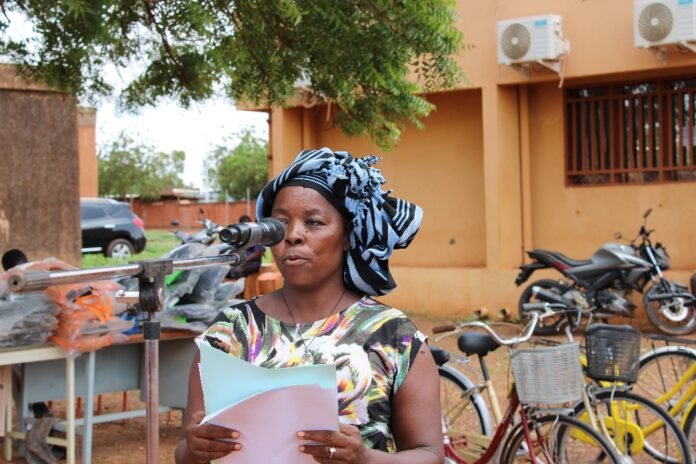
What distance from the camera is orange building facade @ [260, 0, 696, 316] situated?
11.6 meters

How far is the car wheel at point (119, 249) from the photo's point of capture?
2284 cm

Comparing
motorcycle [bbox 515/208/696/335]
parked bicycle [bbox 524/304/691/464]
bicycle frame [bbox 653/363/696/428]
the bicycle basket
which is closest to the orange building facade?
motorcycle [bbox 515/208/696/335]

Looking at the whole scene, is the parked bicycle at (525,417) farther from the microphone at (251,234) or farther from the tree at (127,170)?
the tree at (127,170)

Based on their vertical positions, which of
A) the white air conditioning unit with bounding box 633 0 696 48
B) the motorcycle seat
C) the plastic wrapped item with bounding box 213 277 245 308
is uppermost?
the white air conditioning unit with bounding box 633 0 696 48

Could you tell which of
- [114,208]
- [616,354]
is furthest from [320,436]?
[114,208]

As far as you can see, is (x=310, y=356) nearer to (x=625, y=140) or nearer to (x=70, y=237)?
(x=70, y=237)

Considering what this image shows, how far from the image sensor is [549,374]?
4.80 metres

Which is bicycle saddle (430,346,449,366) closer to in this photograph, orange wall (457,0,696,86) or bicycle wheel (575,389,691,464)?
bicycle wheel (575,389,691,464)

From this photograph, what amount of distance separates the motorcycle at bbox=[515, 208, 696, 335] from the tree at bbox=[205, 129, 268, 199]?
39760 millimetres

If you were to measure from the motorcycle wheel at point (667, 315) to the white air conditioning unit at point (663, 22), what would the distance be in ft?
8.93

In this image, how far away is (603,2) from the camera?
452 inches

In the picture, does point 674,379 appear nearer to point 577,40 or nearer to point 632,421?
point 632,421

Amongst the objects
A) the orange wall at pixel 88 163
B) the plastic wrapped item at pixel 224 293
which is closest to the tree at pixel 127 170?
the orange wall at pixel 88 163

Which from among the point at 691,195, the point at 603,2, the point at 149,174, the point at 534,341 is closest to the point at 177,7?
the point at 534,341
